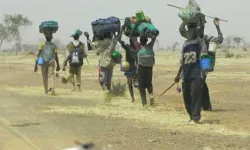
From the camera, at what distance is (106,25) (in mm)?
15367

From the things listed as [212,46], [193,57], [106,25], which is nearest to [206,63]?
[193,57]

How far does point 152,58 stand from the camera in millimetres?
13828

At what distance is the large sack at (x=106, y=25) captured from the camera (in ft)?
50.4

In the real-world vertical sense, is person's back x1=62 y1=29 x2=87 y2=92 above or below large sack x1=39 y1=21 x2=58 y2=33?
below

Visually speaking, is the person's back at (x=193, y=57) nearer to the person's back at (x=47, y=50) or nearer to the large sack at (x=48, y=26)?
the person's back at (x=47, y=50)

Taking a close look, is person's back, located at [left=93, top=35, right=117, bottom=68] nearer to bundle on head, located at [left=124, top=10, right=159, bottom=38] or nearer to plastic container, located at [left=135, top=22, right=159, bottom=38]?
bundle on head, located at [left=124, top=10, right=159, bottom=38]

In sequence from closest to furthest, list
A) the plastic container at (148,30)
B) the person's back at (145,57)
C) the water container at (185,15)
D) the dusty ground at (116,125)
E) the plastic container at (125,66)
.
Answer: the dusty ground at (116,125) < the water container at (185,15) < the person's back at (145,57) < the plastic container at (148,30) < the plastic container at (125,66)

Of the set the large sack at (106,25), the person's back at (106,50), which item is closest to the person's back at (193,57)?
the person's back at (106,50)

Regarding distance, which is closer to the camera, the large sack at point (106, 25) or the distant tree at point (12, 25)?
the large sack at point (106, 25)

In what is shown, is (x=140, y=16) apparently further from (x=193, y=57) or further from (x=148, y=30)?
(x=193, y=57)

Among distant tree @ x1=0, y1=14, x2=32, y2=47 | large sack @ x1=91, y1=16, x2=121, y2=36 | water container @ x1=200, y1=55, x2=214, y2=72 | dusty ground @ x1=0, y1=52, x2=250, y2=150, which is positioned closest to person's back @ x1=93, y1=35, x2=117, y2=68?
large sack @ x1=91, y1=16, x2=121, y2=36

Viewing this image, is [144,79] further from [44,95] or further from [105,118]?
[44,95]

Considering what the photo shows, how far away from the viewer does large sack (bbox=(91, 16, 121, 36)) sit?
15.4m

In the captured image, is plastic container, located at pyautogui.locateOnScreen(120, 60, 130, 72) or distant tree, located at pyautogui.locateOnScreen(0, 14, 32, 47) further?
distant tree, located at pyautogui.locateOnScreen(0, 14, 32, 47)
